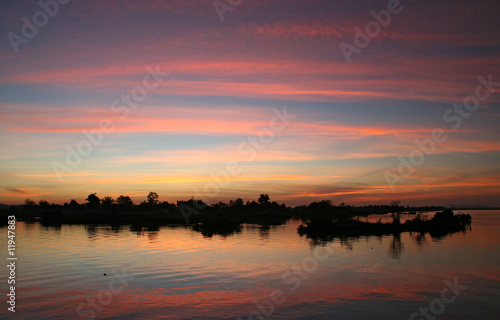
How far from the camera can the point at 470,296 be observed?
1168 inches

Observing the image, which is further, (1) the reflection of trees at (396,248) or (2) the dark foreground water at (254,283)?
(1) the reflection of trees at (396,248)

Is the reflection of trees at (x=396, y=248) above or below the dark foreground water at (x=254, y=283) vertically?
below

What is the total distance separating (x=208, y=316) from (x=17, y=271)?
24492mm

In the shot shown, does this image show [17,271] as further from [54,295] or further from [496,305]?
[496,305]

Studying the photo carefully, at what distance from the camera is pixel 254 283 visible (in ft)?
109

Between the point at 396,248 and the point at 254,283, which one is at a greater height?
the point at 254,283

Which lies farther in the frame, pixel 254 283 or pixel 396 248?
pixel 396 248

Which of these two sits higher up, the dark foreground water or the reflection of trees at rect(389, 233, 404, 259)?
the dark foreground water

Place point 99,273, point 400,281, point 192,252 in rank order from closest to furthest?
point 400,281 < point 99,273 < point 192,252

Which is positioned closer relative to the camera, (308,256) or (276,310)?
(276,310)

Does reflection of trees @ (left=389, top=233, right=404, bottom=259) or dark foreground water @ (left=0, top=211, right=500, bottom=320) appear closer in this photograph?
dark foreground water @ (left=0, top=211, right=500, bottom=320)

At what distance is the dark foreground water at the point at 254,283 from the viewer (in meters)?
25.3

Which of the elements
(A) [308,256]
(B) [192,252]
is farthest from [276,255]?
(B) [192,252]

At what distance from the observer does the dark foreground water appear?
25.3m
